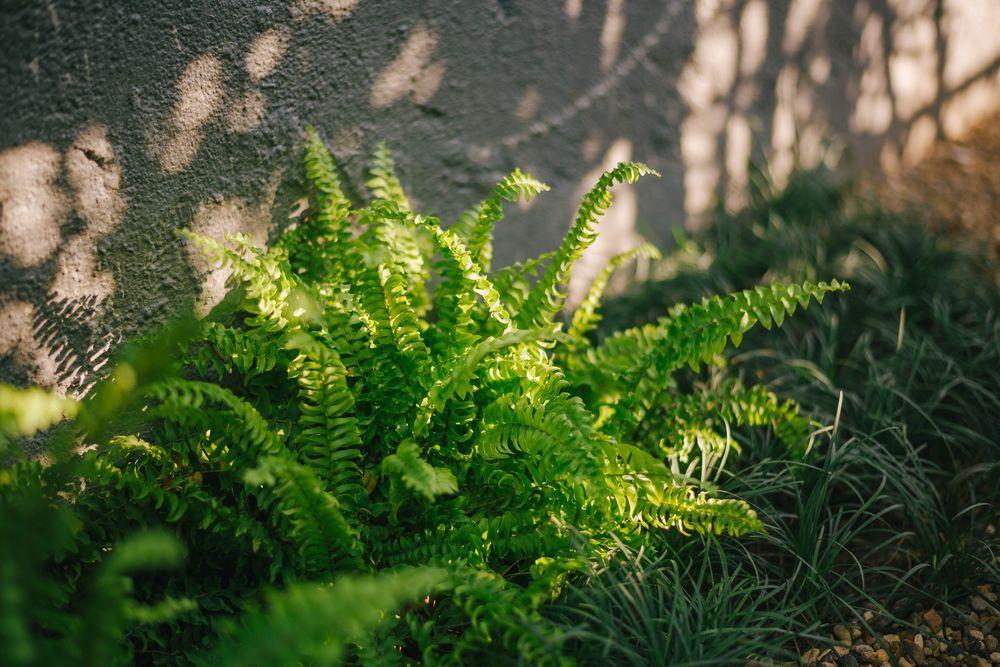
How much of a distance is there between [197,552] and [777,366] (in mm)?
2144

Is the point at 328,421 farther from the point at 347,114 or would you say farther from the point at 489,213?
the point at 347,114

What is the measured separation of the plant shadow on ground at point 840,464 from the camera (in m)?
1.87

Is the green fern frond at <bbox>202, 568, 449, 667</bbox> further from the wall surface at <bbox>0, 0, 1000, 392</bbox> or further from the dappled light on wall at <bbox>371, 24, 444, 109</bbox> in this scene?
the dappled light on wall at <bbox>371, 24, 444, 109</bbox>

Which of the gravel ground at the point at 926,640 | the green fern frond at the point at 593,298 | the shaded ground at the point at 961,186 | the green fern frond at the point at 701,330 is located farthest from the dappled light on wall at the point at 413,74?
the shaded ground at the point at 961,186

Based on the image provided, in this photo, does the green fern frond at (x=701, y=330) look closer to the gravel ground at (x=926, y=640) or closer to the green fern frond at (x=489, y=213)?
the green fern frond at (x=489, y=213)

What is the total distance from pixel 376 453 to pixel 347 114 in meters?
1.12

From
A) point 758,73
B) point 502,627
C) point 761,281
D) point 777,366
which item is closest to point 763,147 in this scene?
point 758,73

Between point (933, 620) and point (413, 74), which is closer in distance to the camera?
point (933, 620)

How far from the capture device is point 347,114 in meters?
2.34

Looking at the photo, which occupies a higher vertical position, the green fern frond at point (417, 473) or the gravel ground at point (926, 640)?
the green fern frond at point (417, 473)

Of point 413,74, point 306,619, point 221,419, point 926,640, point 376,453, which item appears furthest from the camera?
point 413,74

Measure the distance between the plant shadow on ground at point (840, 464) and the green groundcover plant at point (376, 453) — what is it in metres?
0.15

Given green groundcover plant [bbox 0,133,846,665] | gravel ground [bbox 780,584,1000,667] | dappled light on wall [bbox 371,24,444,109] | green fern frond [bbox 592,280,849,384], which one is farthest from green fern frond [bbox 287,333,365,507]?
gravel ground [bbox 780,584,1000,667]

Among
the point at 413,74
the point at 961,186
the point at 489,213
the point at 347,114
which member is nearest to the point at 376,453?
the point at 489,213
